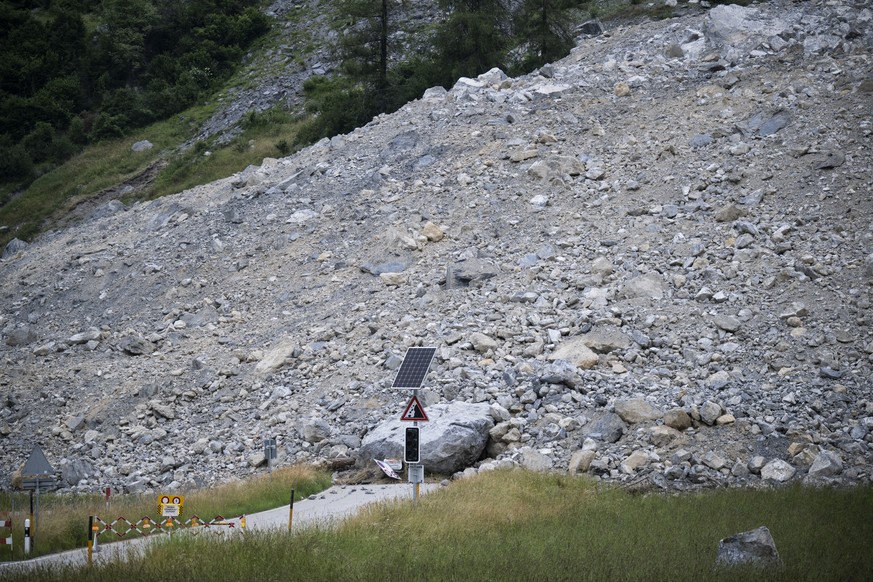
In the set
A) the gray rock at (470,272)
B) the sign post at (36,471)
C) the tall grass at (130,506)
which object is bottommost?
the tall grass at (130,506)

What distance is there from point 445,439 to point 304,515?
364 cm

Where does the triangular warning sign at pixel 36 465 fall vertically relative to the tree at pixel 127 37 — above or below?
below

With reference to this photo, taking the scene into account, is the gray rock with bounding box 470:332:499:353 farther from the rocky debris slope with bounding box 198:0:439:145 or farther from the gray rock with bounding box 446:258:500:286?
the rocky debris slope with bounding box 198:0:439:145

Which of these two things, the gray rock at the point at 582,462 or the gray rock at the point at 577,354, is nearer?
the gray rock at the point at 582,462

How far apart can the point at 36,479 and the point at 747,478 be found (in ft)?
41.2

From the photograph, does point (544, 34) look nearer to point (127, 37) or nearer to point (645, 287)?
point (645, 287)

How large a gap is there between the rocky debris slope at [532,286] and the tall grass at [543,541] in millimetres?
1917

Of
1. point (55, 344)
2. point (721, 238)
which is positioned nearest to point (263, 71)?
point (55, 344)

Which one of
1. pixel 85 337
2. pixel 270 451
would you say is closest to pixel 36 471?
pixel 270 451

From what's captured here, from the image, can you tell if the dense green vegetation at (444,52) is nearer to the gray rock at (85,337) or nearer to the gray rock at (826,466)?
the gray rock at (85,337)

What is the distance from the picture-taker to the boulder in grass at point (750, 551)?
10406 mm

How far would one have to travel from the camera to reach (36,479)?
13.5 meters

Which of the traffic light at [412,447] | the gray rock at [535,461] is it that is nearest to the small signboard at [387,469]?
the traffic light at [412,447]

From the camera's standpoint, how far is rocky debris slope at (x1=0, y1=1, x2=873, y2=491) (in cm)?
1747
